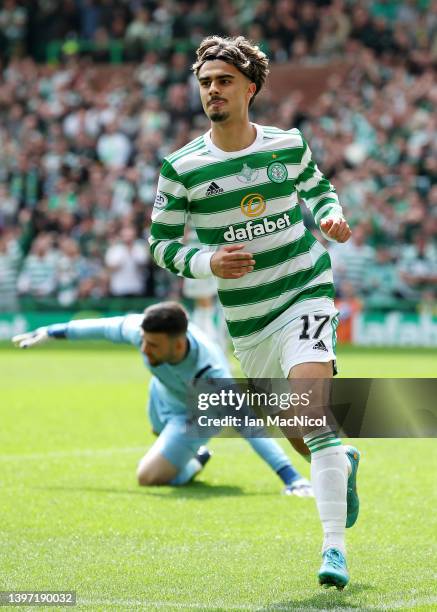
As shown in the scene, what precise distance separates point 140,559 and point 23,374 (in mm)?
11995

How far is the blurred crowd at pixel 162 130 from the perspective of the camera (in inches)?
872

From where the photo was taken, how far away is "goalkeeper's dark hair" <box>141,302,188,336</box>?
8016mm

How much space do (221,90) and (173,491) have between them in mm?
3599

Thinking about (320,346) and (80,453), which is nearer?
(320,346)

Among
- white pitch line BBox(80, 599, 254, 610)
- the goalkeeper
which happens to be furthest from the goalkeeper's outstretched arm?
white pitch line BBox(80, 599, 254, 610)

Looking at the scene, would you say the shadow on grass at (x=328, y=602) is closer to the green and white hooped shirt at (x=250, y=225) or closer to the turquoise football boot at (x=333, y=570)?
the turquoise football boot at (x=333, y=570)

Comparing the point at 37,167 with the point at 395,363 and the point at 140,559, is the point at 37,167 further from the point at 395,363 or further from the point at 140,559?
the point at 140,559

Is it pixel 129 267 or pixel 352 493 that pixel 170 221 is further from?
pixel 129 267

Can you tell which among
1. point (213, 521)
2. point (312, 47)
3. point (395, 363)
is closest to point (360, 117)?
point (312, 47)

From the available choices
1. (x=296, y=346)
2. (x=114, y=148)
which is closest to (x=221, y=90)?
(x=296, y=346)

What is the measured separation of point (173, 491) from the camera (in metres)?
8.47

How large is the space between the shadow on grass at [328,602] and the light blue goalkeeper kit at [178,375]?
292 cm

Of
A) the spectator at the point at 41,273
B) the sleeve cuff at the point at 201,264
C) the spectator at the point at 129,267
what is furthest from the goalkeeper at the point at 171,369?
the spectator at the point at 41,273

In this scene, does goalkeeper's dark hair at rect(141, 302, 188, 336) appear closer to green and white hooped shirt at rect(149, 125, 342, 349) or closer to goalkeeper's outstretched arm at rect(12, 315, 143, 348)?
goalkeeper's outstretched arm at rect(12, 315, 143, 348)
